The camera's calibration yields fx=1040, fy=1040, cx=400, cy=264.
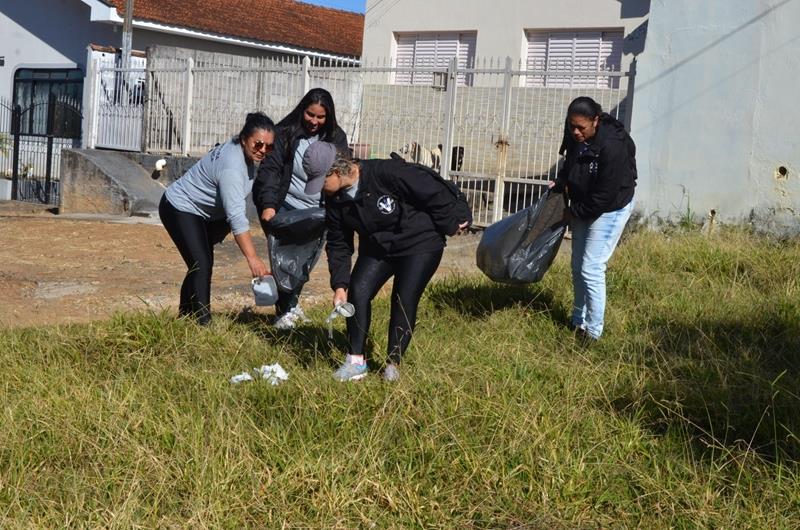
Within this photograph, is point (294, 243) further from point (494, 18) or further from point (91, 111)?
point (91, 111)

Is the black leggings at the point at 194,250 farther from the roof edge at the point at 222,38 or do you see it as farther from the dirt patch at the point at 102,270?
the roof edge at the point at 222,38

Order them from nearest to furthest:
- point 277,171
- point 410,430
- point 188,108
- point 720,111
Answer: point 410,430
point 277,171
point 720,111
point 188,108

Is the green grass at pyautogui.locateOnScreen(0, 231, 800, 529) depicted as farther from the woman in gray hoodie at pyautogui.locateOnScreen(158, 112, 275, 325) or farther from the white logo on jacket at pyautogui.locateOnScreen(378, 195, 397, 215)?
the white logo on jacket at pyautogui.locateOnScreen(378, 195, 397, 215)

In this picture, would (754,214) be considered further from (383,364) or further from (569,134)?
(383,364)

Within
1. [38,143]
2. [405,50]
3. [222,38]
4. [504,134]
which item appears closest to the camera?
[504,134]

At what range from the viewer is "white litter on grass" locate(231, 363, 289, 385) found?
523 centimetres

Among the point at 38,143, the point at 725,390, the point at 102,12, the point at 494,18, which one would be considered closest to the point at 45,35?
the point at 38,143

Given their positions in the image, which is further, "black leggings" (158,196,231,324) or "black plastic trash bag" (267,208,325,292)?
"black leggings" (158,196,231,324)

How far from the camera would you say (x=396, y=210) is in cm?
538

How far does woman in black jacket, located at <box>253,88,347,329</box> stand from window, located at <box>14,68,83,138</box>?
1307 cm

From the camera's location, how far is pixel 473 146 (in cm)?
1247

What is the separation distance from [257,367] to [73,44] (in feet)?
52.7

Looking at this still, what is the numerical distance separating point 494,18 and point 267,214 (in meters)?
11.8

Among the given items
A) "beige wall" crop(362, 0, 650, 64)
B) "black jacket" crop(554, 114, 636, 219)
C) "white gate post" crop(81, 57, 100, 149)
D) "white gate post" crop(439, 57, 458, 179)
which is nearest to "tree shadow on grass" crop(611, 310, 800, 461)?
"black jacket" crop(554, 114, 636, 219)
